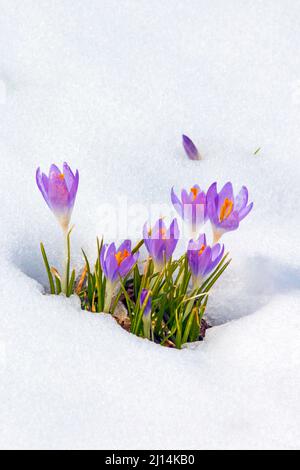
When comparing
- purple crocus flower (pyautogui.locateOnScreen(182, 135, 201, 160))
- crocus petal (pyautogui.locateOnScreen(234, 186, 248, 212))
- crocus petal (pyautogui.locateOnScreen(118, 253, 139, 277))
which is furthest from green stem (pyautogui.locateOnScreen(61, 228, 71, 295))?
purple crocus flower (pyautogui.locateOnScreen(182, 135, 201, 160))

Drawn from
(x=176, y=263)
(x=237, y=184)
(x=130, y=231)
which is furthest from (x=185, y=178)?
(x=176, y=263)

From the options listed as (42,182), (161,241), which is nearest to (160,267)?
(161,241)

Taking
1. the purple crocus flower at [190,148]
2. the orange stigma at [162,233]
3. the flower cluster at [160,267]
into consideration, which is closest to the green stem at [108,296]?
the flower cluster at [160,267]

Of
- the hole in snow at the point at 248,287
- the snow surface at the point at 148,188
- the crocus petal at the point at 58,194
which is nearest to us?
the snow surface at the point at 148,188

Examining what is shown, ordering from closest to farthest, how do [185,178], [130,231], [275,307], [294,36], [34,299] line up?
[34,299]
[275,307]
[130,231]
[185,178]
[294,36]

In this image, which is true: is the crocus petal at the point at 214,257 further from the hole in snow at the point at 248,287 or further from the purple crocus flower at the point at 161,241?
the hole in snow at the point at 248,287

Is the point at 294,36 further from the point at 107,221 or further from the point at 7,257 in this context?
the point at 7,257

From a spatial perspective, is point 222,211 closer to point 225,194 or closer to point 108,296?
point 225,194
